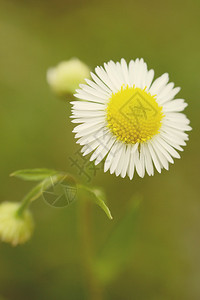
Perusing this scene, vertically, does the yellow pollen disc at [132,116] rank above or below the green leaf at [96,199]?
above

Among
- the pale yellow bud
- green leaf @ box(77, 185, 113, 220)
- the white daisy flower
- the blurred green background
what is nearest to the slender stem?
the blurred green background

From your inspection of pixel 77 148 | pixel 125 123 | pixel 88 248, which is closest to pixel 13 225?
pixel 88 248

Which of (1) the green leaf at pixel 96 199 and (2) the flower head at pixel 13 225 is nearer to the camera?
(1) the green leaf at pixel 96 199

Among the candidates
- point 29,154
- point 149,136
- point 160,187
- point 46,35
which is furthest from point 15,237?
point 46,35

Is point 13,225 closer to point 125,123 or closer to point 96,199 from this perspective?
point 96,199

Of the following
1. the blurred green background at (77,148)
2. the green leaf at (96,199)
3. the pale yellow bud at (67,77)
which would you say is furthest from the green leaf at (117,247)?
the pale yellow bud at (67,77)

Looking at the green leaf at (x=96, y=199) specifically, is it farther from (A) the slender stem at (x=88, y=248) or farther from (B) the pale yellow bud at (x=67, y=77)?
(B) the pale yellow bud at (x=67, y=77)

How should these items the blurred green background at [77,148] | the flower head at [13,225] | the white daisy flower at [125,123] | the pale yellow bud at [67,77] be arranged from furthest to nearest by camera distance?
1. the blurred green background at [77,148]
2. the pale yellow bud at [67,77]
3. the flower head at [13,225]
4. the white daisy flower at [125,123]
